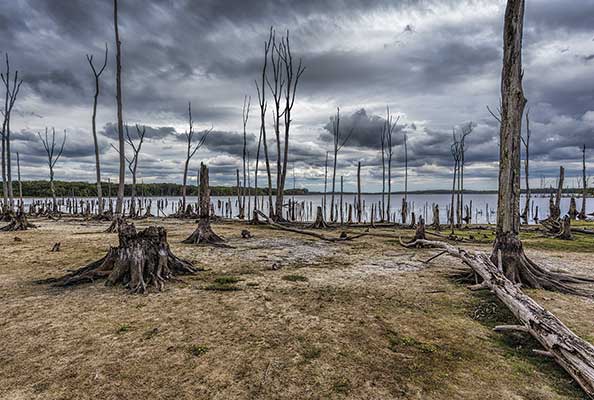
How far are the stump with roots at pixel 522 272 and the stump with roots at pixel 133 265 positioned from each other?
23.9 feet

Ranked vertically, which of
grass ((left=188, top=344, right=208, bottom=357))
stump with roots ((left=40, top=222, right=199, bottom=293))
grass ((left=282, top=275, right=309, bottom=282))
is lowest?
grass ((left=282, top=275, right=309, bottom=282))

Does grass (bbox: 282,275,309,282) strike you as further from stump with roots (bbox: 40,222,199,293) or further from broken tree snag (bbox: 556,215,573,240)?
broken tree snag (bbox: 556,215,573,240)

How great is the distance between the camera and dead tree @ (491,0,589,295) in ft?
23.3

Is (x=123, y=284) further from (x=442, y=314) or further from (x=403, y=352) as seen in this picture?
(x=442, y=314)

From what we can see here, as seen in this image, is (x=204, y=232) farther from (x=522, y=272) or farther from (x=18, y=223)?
(x=18, y=223)

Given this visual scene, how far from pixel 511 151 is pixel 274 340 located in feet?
21.7

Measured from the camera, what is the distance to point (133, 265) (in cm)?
671

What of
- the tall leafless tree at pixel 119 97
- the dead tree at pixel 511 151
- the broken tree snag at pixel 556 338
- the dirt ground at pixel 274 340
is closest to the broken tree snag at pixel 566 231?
the dead tree at pixel 511 151

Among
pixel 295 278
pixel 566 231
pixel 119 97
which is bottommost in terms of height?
pixel 295 278

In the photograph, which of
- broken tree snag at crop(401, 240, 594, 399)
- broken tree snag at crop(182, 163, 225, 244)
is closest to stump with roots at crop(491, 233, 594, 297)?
broken tree snag at crop(401, 240, 594, 399)

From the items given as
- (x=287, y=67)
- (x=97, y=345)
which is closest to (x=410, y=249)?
(x=97, y=345)

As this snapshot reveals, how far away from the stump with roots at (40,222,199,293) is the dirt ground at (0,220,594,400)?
287mm

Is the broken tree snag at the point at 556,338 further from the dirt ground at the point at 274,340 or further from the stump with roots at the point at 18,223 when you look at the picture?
the stump with roots at the point at 18,223

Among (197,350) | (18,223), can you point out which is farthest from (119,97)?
(197,350)
